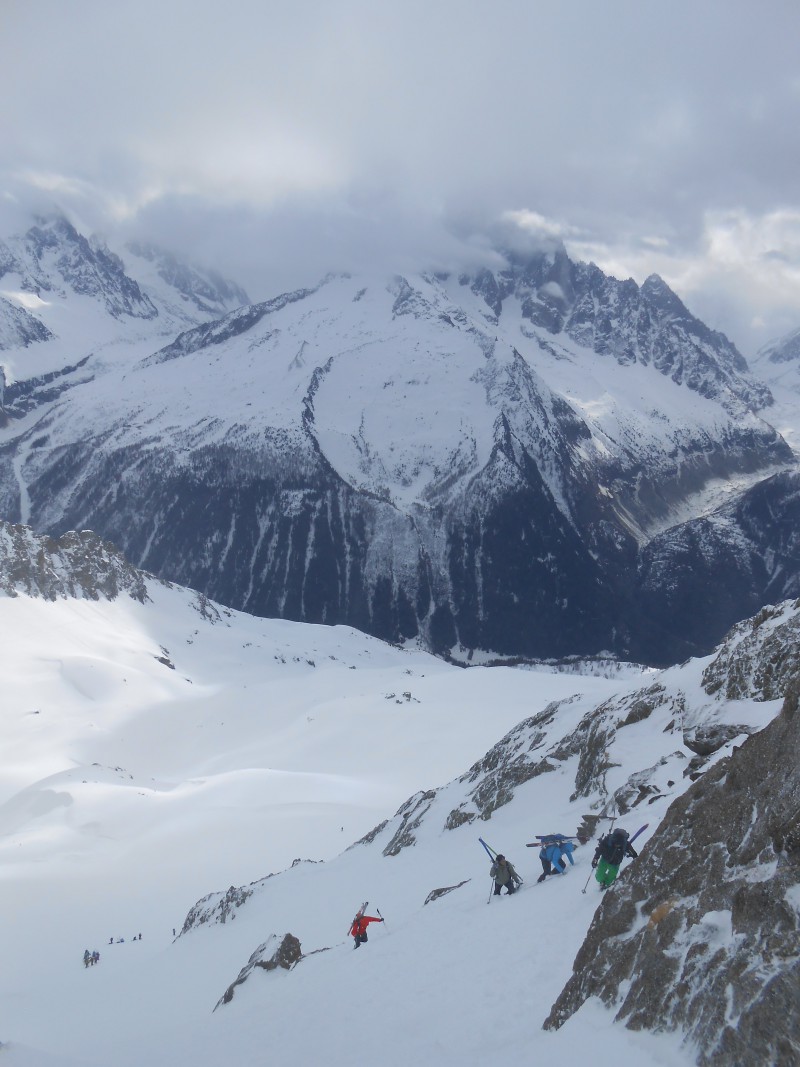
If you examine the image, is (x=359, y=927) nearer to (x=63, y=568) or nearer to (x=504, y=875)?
(x=504, y=875)

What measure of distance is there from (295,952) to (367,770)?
133ft

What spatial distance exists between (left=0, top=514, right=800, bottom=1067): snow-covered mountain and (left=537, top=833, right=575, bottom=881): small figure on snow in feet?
1.42

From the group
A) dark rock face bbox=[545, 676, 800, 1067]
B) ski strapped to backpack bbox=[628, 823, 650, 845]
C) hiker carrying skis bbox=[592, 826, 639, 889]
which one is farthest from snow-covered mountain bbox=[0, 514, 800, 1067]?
ski strapped to backpack bbox=[628, 823, 650, 845]

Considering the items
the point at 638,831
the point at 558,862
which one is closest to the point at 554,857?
the point at 558,862

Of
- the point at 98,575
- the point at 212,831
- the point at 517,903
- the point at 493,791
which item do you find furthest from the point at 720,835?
the point at 98,575

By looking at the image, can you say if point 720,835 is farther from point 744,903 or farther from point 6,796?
point 6,796

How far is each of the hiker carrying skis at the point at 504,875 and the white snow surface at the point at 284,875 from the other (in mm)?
442

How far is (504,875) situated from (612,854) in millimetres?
4054

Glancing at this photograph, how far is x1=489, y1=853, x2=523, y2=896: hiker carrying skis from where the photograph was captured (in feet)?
56.4

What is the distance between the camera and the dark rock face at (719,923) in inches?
319

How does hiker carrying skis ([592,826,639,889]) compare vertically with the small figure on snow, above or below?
above

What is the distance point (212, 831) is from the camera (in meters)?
42.6

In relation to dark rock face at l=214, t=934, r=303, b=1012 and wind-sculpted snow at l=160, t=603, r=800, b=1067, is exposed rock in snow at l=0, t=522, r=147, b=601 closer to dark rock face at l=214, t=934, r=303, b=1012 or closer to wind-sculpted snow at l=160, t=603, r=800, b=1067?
wind-sculpted snow at l=160, t=603, r=800, b=1067

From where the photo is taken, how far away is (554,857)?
55.5ft
